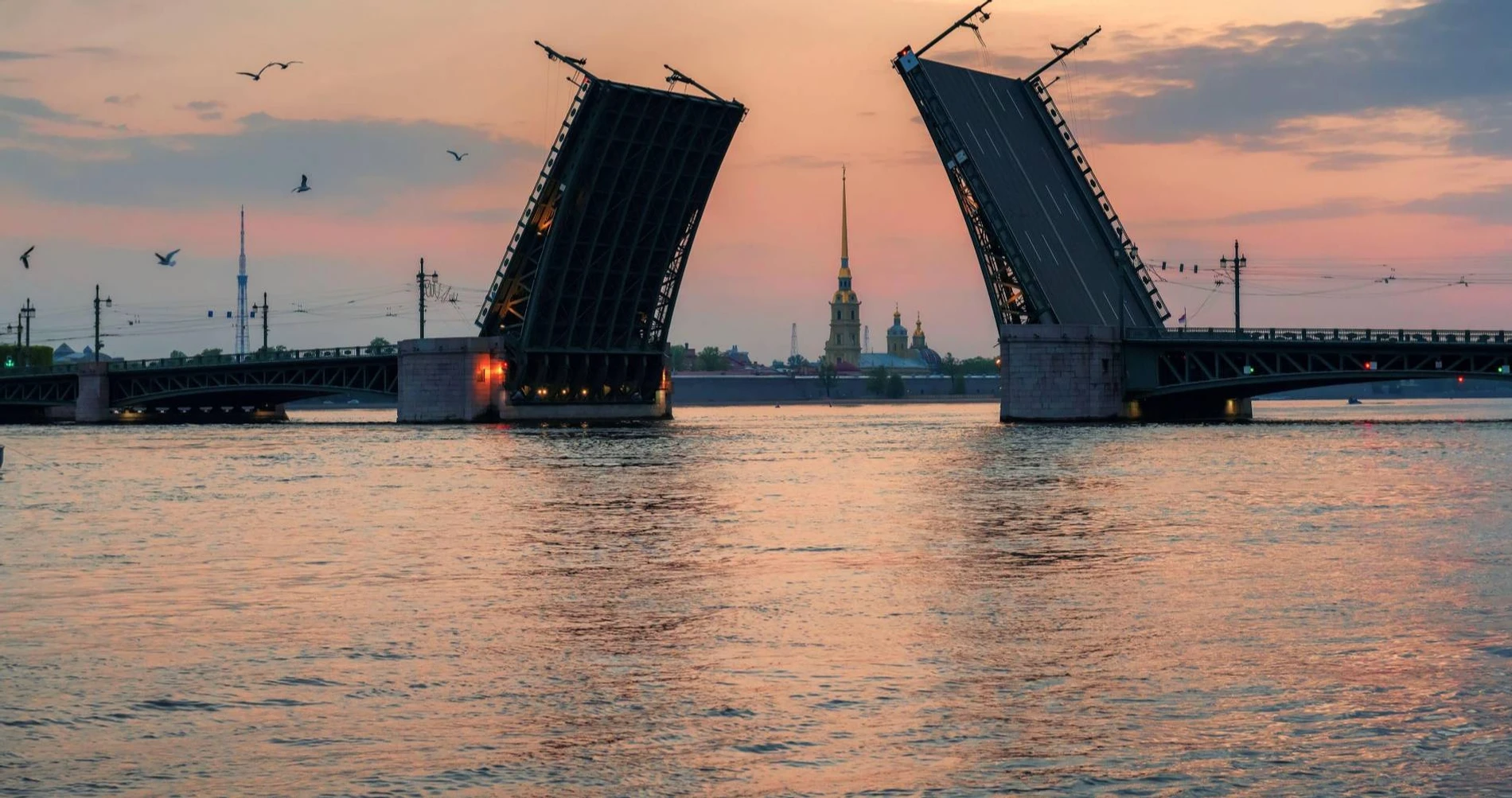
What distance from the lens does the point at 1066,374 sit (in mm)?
83312

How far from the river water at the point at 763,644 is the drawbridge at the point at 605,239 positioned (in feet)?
125

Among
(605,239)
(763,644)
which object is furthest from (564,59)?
(763,644)

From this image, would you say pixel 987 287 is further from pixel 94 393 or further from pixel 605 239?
pixel 94 393

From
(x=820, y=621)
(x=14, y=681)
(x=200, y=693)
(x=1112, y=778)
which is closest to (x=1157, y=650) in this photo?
(x=820, y=621)

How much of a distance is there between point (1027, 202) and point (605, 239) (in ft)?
60.6

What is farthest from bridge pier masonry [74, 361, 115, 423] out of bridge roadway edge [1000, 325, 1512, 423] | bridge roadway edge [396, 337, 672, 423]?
bridge roadway edge [1000, 325, 1512, 423]

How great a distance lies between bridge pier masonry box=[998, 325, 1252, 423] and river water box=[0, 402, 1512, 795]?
44928mm

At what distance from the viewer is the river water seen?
11094mm

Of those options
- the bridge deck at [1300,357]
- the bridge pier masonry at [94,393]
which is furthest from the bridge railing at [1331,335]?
the bridge pier masonry at [94,393]

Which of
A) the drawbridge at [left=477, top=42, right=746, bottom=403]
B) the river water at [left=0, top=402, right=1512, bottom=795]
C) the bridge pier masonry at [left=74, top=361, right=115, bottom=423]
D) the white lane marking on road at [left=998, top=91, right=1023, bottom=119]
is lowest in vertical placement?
the river water at [left=0, top=402, right=1512, bottom=795]

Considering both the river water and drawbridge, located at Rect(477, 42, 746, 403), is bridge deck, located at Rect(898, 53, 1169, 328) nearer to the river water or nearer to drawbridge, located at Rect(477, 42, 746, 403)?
drawbridge, located at Rect(477, 42, 746, 403)

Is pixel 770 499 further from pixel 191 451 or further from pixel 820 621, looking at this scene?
pixel 191 451

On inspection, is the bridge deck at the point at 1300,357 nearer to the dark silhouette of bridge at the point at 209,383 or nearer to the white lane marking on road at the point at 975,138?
the white lane marking on road at the point at 975,138

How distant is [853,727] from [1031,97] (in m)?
72.6
